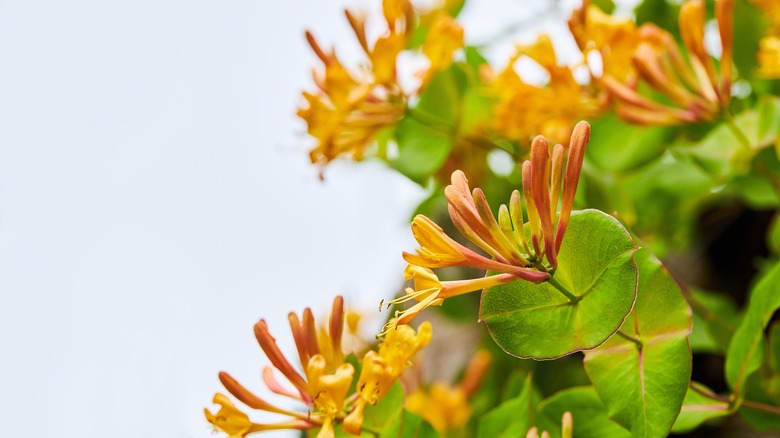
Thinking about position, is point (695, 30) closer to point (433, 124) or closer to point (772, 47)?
point (772, 47)

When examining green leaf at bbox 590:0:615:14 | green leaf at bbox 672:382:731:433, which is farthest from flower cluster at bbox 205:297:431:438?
green leaf at bbox 590:0:615:14

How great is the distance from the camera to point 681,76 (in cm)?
77

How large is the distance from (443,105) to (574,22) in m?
0.18

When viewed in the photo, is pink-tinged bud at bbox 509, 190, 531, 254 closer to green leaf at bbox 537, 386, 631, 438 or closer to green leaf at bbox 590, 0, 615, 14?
green leaf at bbox 537, 386, 631, 438

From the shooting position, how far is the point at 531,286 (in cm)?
50

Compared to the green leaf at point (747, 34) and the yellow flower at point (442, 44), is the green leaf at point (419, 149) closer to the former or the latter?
the yellow flower at point (442, 44)

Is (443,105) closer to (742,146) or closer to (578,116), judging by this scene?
(578,116)

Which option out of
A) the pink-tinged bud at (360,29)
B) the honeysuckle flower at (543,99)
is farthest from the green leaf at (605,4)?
the pink-tinged bud at (360,29)

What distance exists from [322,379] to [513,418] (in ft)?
0.59

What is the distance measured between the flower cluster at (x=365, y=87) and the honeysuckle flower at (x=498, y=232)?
1.01 ft

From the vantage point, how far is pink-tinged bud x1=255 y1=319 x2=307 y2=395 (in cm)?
54

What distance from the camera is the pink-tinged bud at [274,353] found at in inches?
21.4

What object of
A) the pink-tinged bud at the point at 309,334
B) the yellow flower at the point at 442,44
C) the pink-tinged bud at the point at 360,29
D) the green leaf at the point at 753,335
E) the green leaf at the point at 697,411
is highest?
the pink-tinged bud at the point at 360,29

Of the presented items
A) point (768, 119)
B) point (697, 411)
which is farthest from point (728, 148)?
point (697, 411)
